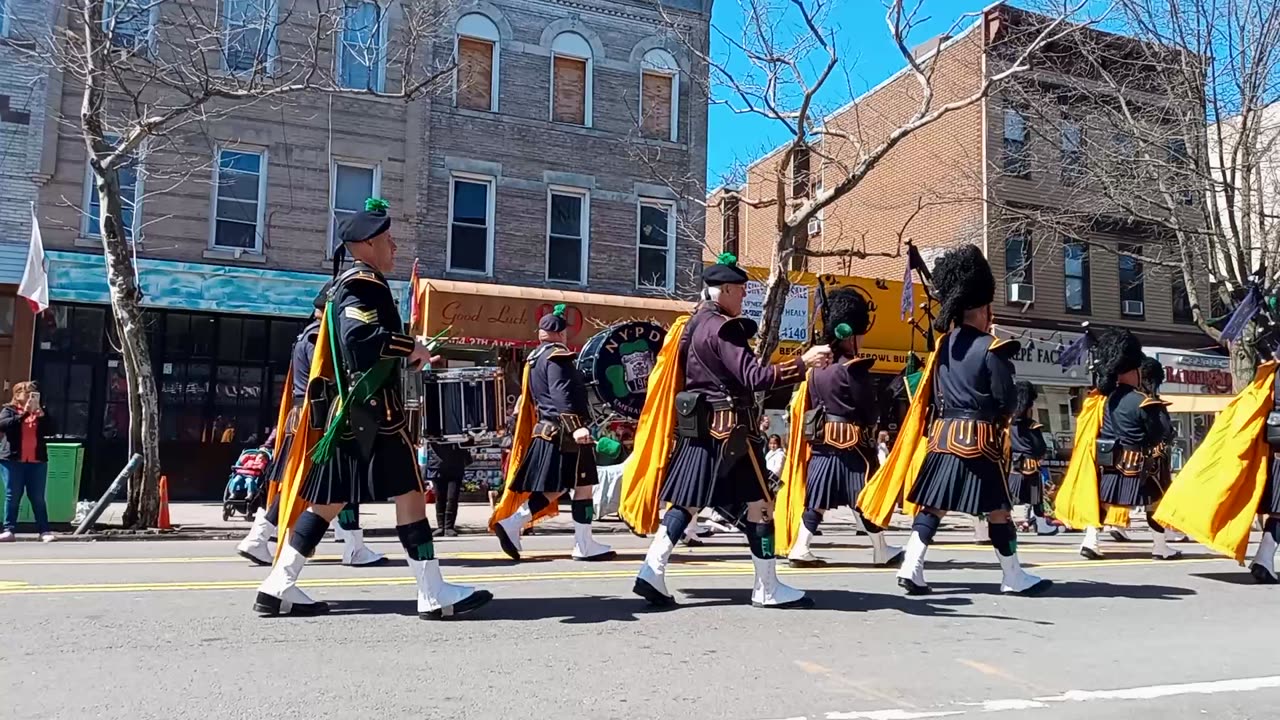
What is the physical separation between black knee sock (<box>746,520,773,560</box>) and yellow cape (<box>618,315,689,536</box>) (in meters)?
0.56

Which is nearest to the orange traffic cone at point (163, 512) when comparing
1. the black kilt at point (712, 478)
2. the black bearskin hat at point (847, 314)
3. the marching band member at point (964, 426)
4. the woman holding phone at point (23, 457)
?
the woman holding phone at point (23, 457)

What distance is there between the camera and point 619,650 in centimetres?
511

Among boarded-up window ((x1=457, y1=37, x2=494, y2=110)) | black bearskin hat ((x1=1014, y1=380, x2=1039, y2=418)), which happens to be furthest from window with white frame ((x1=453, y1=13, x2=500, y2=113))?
black bearskin hat ((x1=1014, y1=380, x2=1039, y2=418))

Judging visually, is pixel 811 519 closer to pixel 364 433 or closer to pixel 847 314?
pixel 847 314

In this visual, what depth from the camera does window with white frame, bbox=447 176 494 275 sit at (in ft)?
62.5

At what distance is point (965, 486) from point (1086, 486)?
4131 mm

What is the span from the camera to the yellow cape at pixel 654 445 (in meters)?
6.36

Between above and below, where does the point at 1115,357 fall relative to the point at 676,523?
above

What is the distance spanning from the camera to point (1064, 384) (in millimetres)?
24781

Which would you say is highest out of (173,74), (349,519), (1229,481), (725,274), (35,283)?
(173,74)

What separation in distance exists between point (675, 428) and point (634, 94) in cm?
1505

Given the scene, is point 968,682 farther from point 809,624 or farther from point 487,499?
point 487,499

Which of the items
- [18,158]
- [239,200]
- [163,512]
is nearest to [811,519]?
[163,512]

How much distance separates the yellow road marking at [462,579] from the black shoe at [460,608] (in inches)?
54.9
